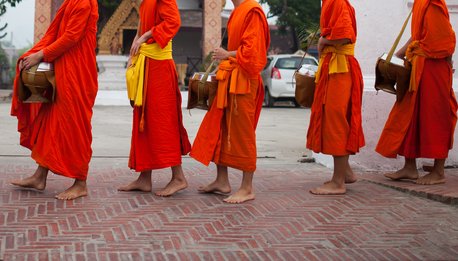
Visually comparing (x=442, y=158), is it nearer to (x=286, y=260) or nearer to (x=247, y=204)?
(x=247, y=204)

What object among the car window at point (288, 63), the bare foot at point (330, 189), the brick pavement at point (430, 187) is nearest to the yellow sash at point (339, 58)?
the bare foot at point (330, 189)

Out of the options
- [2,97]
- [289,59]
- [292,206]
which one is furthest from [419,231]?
[2,97]

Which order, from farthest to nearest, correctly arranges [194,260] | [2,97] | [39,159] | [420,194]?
1. [2,97]
2. [420,194]
3. [39,159]
4. [194,260]

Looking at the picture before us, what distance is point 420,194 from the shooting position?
6.67 metres

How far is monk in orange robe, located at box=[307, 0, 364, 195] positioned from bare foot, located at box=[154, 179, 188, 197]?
47.6 inches

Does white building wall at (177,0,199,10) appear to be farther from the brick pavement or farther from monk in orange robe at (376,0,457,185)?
monk in orange robe at (376,0,457,185)

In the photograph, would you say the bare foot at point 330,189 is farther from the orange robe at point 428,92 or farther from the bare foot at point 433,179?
the bare foot at point 433,179

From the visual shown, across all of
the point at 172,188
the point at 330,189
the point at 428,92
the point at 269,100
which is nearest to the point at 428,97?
the point at 428,92

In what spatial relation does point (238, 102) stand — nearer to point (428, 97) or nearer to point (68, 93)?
point (68, 93)

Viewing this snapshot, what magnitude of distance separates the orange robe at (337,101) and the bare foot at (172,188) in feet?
4.02

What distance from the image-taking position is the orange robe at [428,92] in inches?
268

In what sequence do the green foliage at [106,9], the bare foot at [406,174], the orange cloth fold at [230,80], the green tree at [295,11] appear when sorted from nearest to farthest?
the orange cloth fold at [230,80]
the bare foot at [406,174]
the green foliage at [106,9]
the green tree at [295,11]

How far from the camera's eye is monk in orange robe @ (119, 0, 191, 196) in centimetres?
631

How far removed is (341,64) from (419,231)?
179cm
